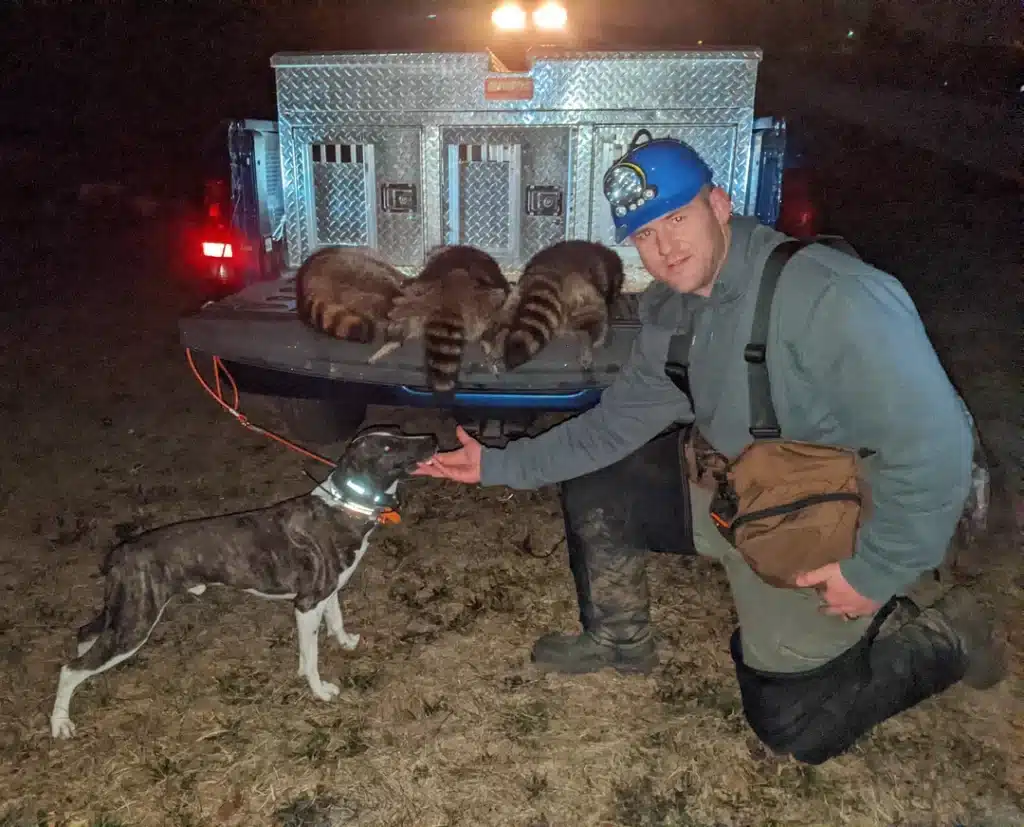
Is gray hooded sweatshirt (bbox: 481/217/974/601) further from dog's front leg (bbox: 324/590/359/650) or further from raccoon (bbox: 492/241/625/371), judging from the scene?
dog's front leg (bbox: 324/590/359/650)

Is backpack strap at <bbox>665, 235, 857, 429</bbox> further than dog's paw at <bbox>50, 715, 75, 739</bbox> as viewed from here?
No

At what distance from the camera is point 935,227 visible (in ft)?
50.6

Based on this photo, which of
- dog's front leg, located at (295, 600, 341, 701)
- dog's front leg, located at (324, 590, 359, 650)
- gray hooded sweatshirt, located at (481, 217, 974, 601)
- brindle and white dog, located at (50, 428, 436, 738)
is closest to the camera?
gray hooded sweatshirt, located at (481, 217, 974, 601)

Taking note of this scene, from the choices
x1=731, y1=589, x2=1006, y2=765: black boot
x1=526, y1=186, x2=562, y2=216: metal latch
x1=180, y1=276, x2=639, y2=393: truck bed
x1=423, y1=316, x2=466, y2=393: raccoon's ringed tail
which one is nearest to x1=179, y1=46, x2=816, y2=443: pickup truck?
x1=526, y1=186, x2=562, y2=216: metal latch

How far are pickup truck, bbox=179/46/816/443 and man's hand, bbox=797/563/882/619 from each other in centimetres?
200

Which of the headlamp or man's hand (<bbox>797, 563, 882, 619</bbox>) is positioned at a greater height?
the headlamp

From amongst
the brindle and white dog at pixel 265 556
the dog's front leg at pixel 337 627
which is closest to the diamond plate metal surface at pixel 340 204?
the brindle and white dog at pixel 265 556

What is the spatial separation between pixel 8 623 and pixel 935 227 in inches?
602

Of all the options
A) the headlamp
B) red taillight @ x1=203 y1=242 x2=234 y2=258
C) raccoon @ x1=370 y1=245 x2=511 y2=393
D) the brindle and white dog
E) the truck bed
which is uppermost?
the headlamp

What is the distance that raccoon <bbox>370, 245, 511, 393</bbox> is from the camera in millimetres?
4465

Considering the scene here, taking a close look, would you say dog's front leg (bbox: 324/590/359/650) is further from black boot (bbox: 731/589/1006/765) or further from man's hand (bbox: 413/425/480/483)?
black boot (bbox: 731/589/1006/765)

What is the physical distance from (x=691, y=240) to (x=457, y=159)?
282 centimetres

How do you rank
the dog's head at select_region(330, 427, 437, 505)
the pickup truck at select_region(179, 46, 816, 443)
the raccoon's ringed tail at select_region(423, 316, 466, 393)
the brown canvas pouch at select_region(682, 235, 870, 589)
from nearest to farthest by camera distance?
the brown canvas pouch at select_region(682, 235, 870, 589) → the dog's head at select_region(330, 427, 437, 505) → the raccoon's ringed tail at select_region(423, 316, 466, 393) → the pickup truck at select_region(179, 46, 816, 443)

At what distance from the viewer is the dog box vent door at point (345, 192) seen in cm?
552
